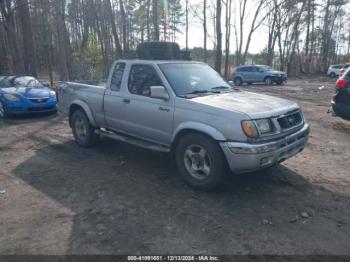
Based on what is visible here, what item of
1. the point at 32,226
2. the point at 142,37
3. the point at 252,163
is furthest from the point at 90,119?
the point at 142,37

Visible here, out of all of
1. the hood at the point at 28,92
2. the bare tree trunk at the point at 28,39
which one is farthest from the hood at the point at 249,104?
the bare tree trunk at the point at 28,39

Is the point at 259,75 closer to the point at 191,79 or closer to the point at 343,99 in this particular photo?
the point at 343,99

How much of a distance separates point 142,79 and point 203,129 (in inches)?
68.3

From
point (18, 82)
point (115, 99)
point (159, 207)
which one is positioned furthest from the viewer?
point (18, 82)

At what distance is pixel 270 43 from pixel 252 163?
40.0 metres

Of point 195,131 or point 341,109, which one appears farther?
point 341,109

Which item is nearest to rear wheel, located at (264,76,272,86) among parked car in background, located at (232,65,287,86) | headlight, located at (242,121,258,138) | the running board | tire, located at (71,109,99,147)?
parked car in background, located at (232,65,287,86)

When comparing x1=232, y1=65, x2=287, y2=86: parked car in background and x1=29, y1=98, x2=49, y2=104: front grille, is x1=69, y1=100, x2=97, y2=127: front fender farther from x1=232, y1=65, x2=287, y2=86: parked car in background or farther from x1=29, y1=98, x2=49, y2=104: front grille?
x1=232, y1=65, x2=287, y2=86: parked car in background

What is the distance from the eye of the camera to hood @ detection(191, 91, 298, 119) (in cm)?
425

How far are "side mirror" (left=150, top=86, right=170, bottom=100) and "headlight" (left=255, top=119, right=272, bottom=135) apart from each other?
1.51 metres

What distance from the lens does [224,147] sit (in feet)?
13.8

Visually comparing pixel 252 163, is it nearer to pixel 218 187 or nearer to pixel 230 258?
pixel 218 187

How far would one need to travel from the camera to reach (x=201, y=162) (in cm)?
462

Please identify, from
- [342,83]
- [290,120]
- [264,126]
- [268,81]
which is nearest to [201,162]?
[264,126]
